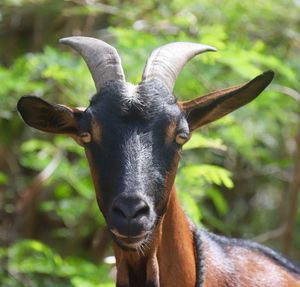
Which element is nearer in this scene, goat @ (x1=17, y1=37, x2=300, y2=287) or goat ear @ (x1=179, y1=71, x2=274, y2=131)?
goat @ (x1=17, y1=37, x2=300, y2=287)

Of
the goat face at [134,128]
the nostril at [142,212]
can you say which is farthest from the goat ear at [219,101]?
the nostril at [142,212]

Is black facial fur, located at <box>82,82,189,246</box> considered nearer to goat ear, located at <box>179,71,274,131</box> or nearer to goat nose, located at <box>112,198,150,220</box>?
goat nose, located at <box>112,198,150,220</box>

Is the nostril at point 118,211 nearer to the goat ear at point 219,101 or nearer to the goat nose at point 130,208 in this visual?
the goat nose at point 130,208

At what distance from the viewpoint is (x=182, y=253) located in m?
6.62

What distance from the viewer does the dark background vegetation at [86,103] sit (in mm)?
10086

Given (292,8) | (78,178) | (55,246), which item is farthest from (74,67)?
(55,246)

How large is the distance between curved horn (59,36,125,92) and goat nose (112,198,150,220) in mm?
1105

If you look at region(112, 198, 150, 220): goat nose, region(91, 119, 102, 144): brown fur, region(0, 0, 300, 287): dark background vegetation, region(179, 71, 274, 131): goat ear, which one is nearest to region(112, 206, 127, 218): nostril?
region(112, 198, 150, 220): goat nose

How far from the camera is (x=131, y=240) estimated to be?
19.5ft

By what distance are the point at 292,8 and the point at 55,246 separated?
4951 millimetres

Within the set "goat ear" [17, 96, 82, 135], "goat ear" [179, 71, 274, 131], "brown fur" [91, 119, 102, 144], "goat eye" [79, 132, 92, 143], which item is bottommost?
"goat ear" [17, 96, 82, 135]

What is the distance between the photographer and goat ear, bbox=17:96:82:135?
6.60 m

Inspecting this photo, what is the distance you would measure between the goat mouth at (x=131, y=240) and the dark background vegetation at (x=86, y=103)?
9.30ft

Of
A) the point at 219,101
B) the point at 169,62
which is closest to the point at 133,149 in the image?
the point at 219,101
